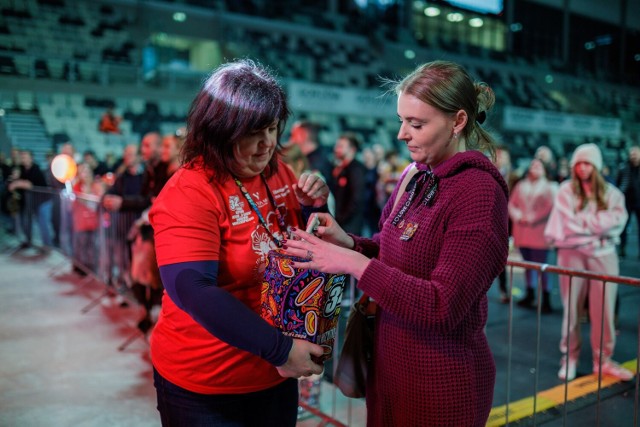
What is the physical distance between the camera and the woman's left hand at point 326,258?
1249 mm

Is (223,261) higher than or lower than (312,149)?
lower

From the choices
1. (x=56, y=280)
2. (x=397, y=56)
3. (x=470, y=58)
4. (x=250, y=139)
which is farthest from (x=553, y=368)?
(x=470, y=58)

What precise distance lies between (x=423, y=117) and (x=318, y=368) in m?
0.67

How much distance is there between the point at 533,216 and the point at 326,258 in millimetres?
4956

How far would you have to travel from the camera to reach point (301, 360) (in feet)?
4.10

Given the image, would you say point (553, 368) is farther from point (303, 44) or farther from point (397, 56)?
point (397, 56)

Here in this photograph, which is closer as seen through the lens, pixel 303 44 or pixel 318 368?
pixel 318 368

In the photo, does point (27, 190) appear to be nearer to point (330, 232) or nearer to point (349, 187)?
point (349, 187)

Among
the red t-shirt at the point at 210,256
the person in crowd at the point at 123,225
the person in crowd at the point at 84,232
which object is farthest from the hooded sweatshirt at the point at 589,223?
the person in crowd at the point at 84,232

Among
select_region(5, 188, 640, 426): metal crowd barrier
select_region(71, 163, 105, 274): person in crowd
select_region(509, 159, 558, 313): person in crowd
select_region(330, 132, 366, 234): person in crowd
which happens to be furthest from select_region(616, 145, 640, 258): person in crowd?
select_region(71, 163, 105, 274): person in crowd

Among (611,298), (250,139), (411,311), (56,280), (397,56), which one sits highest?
(397,56)

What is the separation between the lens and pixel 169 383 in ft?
4.80

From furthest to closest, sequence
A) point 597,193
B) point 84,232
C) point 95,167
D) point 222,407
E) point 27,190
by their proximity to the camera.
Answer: point 95,167, point 27,190, point 84,232, point 597,193, point 222,407

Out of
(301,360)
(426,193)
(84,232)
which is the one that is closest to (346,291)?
(84,232)
